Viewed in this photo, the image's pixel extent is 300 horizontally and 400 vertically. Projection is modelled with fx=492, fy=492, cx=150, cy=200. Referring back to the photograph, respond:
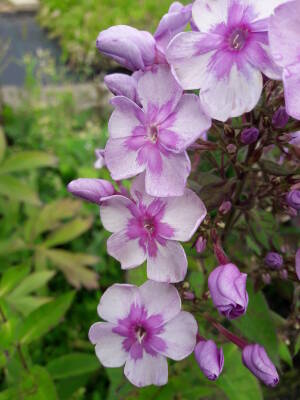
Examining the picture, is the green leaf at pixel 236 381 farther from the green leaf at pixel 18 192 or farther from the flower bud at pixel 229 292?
the green leaf at pixel 18 192

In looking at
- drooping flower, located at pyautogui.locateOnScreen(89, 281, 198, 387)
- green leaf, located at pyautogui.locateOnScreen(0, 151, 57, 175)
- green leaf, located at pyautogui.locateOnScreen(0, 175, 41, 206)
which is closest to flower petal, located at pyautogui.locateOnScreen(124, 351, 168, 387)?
drooping flower, located at pyautogui.locateOnScreen(89, 281, 198, 387)

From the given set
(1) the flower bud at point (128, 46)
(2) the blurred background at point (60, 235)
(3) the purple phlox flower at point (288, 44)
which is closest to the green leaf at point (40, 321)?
(2) the blurred background at point (60, 235)

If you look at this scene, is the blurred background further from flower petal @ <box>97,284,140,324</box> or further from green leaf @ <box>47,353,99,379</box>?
flower petal @ <box>97,284,140,324</box>

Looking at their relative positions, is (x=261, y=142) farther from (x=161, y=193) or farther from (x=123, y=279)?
(x=123, y=279)

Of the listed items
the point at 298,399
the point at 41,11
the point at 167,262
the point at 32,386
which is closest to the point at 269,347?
the point at 167,262

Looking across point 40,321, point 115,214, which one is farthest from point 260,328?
point 40,321

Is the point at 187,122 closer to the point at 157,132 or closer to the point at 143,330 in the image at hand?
the point at 157,132
